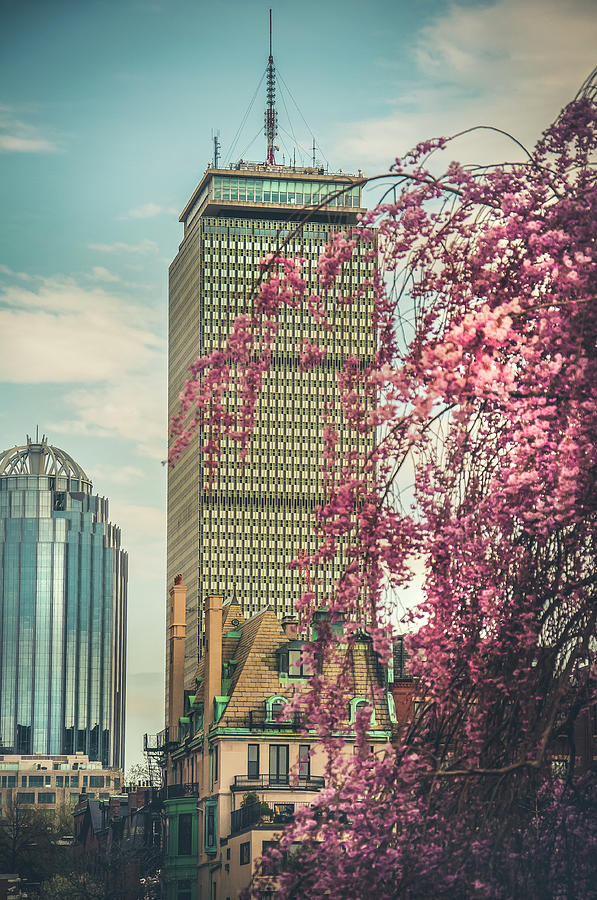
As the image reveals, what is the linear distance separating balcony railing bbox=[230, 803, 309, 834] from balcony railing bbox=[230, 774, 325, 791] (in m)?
1.07

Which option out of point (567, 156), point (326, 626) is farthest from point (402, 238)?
point (326, 626)

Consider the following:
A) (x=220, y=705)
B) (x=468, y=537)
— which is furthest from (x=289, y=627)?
(x=468, y=537)

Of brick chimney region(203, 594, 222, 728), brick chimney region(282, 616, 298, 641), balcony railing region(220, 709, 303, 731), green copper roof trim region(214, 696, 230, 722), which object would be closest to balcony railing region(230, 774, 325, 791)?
balcony railing region(220, 709, 303, 731)

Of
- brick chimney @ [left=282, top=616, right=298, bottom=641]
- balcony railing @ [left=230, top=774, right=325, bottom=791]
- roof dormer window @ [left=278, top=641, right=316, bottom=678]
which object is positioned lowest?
balcony railing @ [left=230, top=774, right=325, bottom=791]

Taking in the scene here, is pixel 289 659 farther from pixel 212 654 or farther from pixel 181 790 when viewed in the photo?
pixel 181 790

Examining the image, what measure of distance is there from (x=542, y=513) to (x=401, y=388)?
2.53 m

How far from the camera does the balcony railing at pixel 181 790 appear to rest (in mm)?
75506

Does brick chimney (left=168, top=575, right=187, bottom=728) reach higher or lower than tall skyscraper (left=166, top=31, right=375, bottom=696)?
lower

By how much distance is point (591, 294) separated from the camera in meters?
19.2

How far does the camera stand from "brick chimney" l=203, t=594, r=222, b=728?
240 feet

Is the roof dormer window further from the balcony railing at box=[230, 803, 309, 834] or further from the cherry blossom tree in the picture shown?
the cherry blossom tree

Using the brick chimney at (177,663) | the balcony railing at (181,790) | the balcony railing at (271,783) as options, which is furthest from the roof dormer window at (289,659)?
the brick chimney at (177,663)

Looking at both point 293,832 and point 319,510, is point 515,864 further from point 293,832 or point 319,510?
point 319,510

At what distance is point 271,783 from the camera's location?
229 ft
